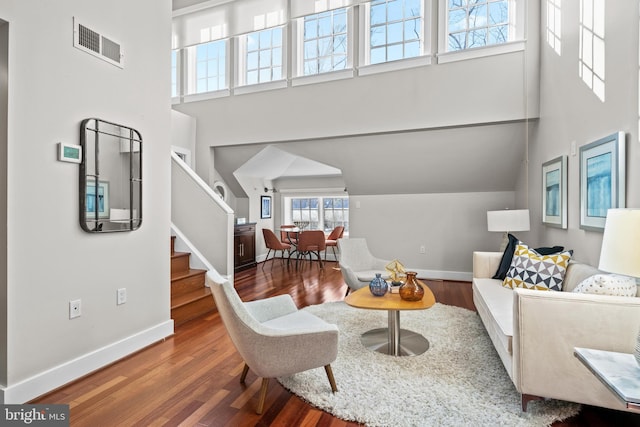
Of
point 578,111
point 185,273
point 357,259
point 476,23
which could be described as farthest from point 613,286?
point 476,23

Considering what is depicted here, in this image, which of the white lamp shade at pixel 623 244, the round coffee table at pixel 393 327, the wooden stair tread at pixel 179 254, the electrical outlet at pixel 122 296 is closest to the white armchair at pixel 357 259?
the round coffee table at pixel 393 327

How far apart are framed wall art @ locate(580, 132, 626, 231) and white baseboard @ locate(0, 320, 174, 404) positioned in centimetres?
357

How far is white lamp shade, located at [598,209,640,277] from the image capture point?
1312 mm

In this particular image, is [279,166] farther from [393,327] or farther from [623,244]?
[623,244]

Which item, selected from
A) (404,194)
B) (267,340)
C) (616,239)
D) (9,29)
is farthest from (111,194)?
(404,194)

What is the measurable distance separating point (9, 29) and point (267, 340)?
222 centimetres

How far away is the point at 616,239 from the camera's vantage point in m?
1.39

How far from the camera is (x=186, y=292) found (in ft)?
11.6

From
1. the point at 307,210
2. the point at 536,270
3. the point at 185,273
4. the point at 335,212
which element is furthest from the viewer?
the point at 307,210

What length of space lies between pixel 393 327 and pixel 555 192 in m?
2.28

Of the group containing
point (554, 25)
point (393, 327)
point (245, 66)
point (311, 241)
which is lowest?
point (393, 327)

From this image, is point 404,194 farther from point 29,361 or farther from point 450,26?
point 29,361

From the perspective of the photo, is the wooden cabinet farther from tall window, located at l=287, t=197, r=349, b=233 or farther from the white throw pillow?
the white throw pillow

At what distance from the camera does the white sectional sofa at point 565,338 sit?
1.64 meters
